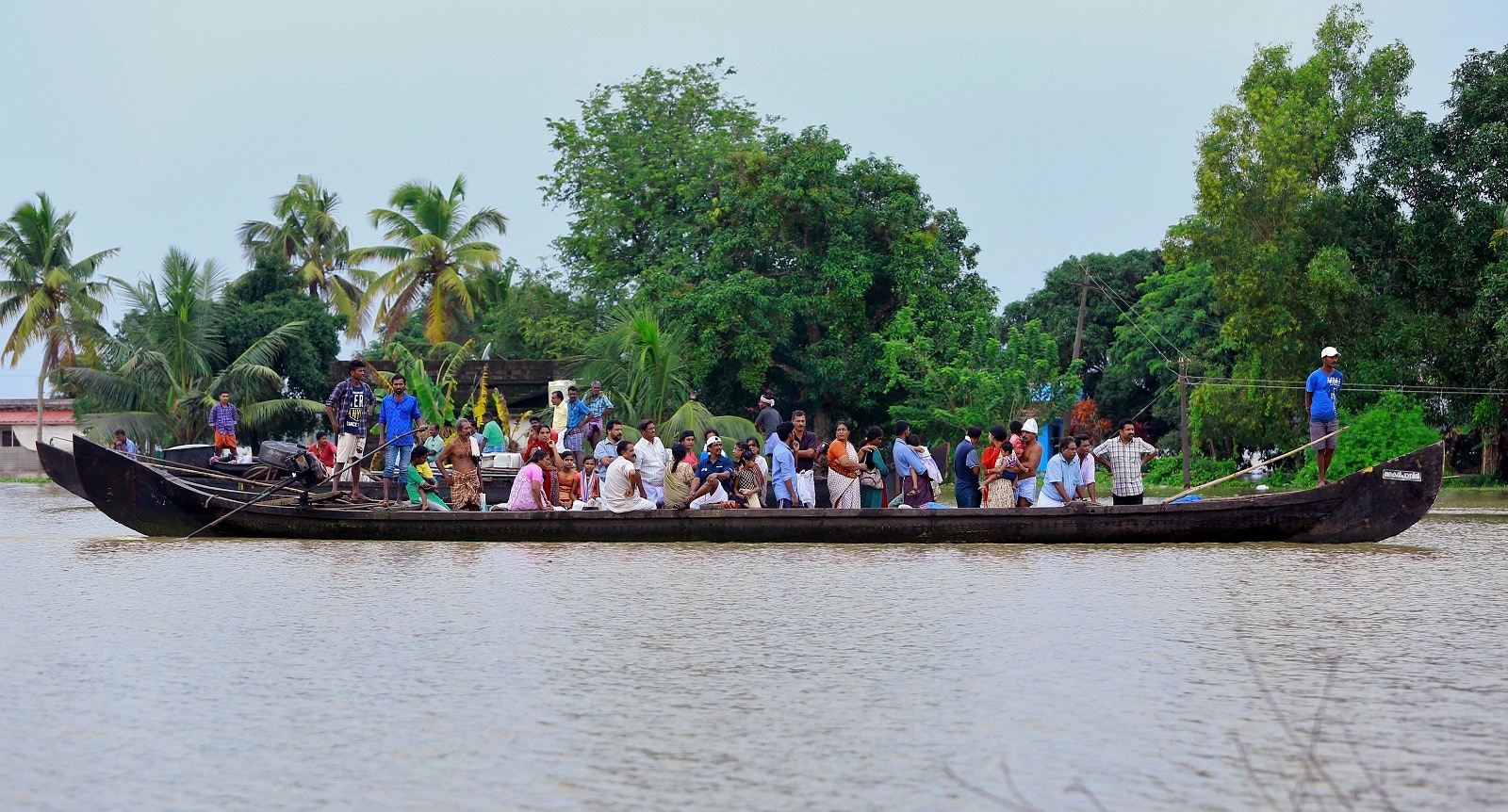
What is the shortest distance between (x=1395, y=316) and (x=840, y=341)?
33.9ft

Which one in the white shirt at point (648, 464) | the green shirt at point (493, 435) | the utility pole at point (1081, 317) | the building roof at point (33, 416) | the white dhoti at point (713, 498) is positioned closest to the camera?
the white dhoti at point (713, 498)

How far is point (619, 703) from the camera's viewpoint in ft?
20.3

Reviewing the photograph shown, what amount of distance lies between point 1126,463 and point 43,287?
34721 mm

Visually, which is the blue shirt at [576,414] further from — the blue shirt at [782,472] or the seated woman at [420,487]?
the blue shirt at [782,472]

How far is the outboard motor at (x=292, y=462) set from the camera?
15.7 meters

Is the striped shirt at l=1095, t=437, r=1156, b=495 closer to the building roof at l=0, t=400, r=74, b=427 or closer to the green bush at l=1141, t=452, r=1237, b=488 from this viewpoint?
the green bush at l=1141, t=452, r=1237, b=488

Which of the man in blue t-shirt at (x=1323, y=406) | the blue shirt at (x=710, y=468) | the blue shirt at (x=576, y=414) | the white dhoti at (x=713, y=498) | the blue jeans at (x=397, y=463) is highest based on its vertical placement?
the blue shirt at (x=576, y=414)

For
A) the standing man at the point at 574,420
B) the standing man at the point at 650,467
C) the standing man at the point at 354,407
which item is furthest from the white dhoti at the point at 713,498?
the standing man at the point at 574,420

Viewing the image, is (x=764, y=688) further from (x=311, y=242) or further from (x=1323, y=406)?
(x=311, y=242)

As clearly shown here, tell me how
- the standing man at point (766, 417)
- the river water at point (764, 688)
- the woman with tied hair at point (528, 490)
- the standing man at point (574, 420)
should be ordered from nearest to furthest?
1. the river water at point (764, 688)
2. the woman with tied hair at point (528, 490)
3. the standing man at point (766, 417)
4. the standing man at point (574, 420)

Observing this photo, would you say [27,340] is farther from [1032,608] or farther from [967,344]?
[1032,608]

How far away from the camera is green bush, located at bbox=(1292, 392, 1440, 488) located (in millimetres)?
24906

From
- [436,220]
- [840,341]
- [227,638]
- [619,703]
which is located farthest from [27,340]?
[619,703]

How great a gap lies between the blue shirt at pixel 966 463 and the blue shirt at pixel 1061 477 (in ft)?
3.47
